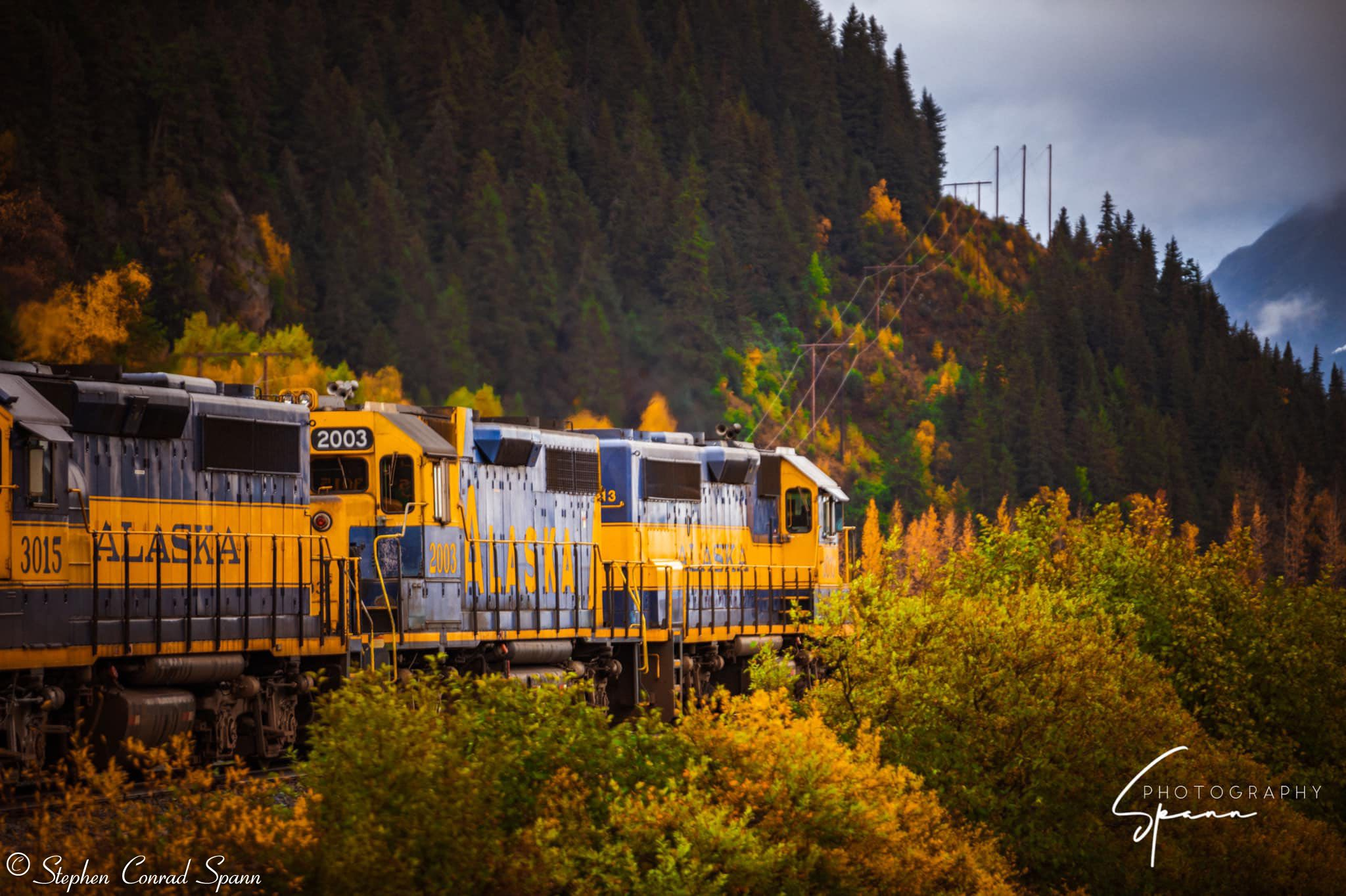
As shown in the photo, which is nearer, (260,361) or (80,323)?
(80,323)

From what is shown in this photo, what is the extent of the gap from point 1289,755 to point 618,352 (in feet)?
211

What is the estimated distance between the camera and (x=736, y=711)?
1658cm

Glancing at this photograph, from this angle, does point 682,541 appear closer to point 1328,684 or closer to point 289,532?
point 289,532

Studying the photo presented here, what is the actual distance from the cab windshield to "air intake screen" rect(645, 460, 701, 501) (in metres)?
6.99

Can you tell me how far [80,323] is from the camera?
64688mm

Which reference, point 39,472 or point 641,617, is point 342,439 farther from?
point 641,617

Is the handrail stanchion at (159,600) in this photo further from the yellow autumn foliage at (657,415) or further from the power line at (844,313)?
the power line at (844,313)

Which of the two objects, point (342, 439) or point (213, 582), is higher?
point (342, 439)

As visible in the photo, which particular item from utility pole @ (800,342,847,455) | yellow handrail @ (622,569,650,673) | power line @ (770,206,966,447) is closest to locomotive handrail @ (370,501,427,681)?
yellow handrail @ (622,569,650,673)

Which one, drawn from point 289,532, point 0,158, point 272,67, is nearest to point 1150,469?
point 272,67

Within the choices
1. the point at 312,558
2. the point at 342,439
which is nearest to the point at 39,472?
the point at 312,558

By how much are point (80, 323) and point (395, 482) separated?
4696 centimetres

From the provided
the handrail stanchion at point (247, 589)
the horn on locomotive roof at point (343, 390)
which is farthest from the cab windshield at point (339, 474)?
the handrail stanchion at point (247, 589)

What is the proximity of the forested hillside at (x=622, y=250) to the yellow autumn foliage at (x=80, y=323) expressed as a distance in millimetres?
162
